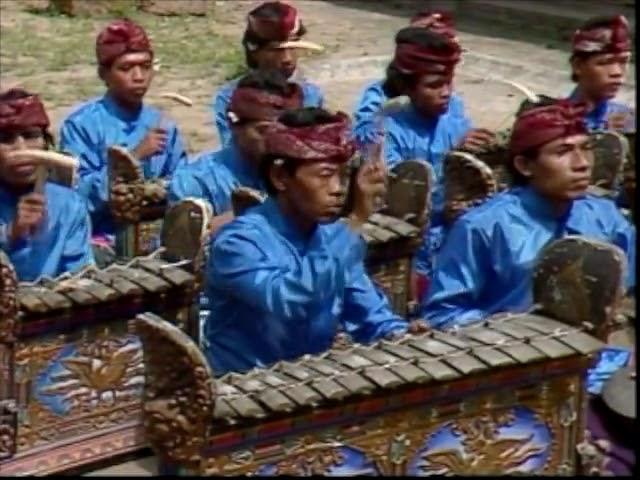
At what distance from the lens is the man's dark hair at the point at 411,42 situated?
602cm

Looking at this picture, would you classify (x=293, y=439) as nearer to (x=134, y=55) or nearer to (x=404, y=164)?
(x=404, y=164)

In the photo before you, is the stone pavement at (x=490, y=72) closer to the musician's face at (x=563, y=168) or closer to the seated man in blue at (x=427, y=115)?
the seated man in blue at (x=427, y=115)

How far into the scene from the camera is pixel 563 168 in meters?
4.48

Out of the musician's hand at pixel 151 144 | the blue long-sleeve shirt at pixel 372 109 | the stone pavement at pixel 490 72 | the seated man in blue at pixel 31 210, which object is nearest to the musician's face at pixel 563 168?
the seated man in blue at pixel 31 210

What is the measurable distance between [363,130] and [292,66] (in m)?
0.55

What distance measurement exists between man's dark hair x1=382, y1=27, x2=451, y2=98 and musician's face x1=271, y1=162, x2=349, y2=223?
1989mm

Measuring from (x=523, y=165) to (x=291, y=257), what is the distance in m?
0.82

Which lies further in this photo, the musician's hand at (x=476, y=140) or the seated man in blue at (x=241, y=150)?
the musician's hand at (x=476, y=140)

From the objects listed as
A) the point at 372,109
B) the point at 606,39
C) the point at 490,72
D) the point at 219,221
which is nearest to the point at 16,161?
the point at 219,221

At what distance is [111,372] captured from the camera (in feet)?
14.0

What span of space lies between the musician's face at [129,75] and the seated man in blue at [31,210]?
1.43m

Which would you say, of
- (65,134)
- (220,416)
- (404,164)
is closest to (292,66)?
(65,134)

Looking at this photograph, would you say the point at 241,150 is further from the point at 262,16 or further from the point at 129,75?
the point at 262,16

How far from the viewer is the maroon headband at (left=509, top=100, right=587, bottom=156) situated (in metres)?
A: 4.46
